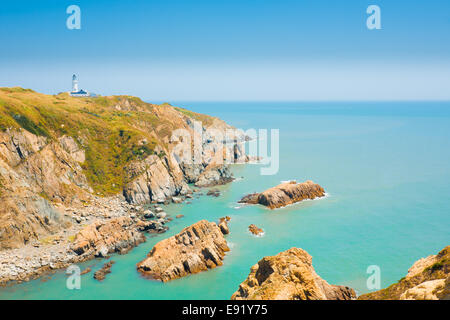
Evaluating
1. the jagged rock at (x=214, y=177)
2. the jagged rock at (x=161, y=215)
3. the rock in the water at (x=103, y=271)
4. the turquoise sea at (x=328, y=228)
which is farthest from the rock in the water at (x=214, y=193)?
the rock in the water at (x=103, y=271)

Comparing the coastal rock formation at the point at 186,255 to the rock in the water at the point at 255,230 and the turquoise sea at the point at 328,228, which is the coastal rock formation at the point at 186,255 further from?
the rock in the water at the point at 255,230

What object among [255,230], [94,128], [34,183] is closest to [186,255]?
[255,230]

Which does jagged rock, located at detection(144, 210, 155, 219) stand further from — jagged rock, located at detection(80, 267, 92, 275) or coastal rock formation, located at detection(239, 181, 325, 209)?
coastal rock formation, located at detection(239, 181, 325, 209)

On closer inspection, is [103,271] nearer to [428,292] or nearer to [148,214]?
[148,214]

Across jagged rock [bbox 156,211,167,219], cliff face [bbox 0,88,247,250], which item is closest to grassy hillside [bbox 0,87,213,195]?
cliff face [bbox 0,88,247,250]

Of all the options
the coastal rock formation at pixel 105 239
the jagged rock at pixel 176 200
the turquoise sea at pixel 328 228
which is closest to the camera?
the turquoise sea at pixel 328 228

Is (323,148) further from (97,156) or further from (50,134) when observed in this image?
(50,134)
